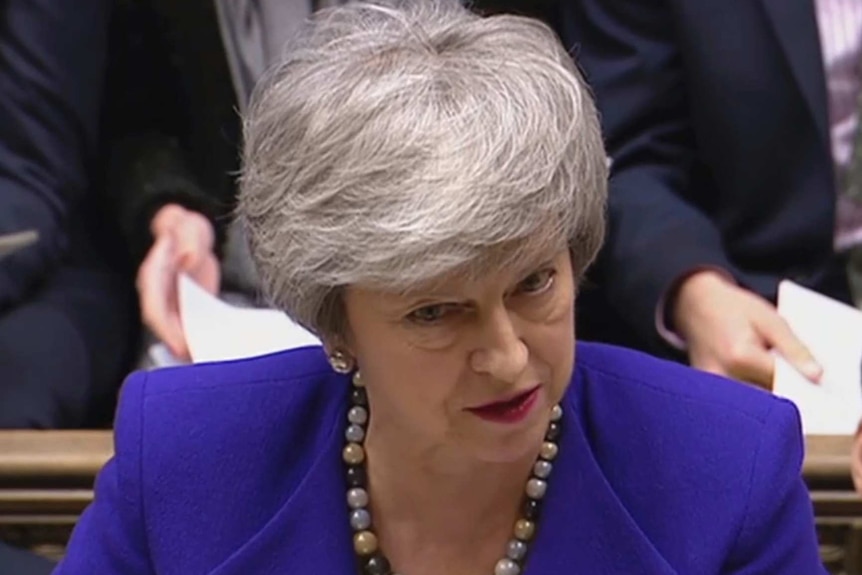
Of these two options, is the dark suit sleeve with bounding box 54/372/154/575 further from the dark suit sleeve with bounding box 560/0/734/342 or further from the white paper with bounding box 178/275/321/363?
the dark suit sleeve with bounding box 560/0/734/342

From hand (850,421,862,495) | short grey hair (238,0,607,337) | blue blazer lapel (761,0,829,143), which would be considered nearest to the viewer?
short grey hair (238,0,607,337)

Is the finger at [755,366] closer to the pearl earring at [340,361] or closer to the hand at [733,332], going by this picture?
the hand at [733,332]

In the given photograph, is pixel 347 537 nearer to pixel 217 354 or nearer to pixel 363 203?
pixel 363 203

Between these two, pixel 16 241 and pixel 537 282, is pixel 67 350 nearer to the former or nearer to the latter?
pixel 16 241

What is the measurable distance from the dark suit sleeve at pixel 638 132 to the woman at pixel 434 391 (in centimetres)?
49

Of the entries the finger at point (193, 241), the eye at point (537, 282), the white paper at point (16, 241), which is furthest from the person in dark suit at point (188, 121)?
the eye at point (537, 282)

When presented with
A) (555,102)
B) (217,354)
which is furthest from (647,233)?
(555,102)

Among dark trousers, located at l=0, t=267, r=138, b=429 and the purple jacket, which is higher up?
the purple jacket

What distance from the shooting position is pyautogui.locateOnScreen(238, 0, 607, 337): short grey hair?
2.74ft

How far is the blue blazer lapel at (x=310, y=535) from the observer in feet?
3.33

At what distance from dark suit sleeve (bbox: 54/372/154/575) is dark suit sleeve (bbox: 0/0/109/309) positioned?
23.4 inches

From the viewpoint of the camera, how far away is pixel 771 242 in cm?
159

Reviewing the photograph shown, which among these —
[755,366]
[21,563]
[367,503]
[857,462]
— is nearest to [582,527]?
[367,503]

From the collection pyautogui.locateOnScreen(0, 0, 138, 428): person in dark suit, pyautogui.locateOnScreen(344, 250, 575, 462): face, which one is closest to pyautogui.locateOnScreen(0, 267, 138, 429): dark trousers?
pyautogui.locateOnScreen(0, 0, 138, 428): person in dark suit
